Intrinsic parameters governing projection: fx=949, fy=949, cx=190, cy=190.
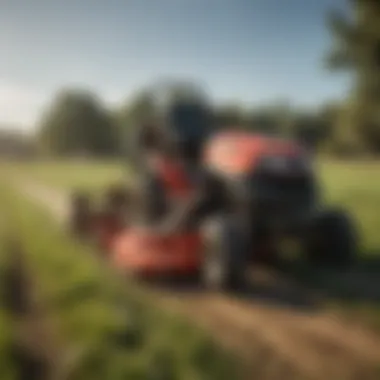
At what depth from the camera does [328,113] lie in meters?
2.95

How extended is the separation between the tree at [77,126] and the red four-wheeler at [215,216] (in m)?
0.66

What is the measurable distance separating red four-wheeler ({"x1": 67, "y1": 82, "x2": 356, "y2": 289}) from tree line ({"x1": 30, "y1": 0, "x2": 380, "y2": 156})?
63 cm

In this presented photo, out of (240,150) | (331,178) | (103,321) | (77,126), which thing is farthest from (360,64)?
(103,321)

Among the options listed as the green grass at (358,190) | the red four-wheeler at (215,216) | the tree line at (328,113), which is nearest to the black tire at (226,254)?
the red four-wheeler at (215,216)

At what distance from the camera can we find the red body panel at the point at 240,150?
332 centimetres

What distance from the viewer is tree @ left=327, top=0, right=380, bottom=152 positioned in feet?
9.55

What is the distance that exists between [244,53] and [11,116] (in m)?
0.77

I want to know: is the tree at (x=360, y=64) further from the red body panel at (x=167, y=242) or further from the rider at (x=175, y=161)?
the red body panel at (x=167, y=242)

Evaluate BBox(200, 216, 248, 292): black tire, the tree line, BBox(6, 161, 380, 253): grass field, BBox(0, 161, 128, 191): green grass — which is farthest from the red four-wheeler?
the tree line

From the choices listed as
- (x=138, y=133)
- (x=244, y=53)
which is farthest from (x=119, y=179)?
(x=244, y=53)

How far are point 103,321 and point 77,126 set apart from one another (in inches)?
36.8

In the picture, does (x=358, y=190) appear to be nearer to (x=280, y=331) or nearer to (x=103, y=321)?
(x=280, y=331)

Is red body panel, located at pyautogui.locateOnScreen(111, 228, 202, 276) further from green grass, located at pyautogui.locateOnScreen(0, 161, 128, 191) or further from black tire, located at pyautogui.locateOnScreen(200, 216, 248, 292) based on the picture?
green grass, located at pyautogui.locateOnScreen(0, 161, 128, 191)

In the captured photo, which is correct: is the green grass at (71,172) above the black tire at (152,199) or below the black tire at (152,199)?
above
